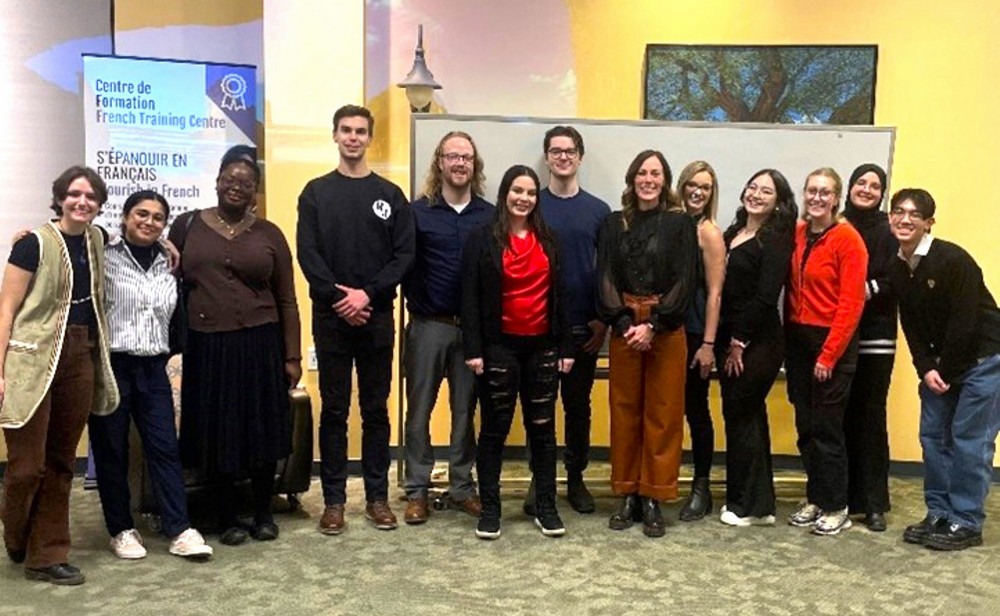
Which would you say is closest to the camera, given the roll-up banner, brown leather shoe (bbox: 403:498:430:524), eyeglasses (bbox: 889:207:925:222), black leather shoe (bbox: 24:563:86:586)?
black leather shoe (bbox: 24:563:86:586)

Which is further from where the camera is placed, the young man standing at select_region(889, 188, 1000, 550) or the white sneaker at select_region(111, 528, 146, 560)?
the young man standing at select_region(889, 188, 1000, 550)

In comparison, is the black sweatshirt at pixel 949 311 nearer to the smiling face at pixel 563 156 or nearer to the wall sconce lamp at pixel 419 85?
the smiling face at pixel 563 156

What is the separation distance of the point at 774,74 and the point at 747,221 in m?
1.21

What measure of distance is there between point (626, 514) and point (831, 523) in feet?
2.79

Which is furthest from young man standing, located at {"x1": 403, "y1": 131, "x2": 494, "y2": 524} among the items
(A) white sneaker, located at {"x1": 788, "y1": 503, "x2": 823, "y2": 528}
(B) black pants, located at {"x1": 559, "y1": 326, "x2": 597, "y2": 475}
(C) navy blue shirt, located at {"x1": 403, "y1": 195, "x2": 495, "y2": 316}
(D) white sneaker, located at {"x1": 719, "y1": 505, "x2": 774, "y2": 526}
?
(A) white sneaker, located at {"x1": 788, "y1": 503, "x2": 823, "y2": 528}

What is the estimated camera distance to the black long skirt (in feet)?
10.4

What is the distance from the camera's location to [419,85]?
164 inches

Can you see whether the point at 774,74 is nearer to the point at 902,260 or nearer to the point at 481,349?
the point at 902,260

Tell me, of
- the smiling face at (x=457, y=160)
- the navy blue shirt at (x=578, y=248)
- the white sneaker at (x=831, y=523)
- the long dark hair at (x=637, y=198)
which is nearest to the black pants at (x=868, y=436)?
the white sneaker at (x=831, y=523)

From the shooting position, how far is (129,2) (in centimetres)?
414

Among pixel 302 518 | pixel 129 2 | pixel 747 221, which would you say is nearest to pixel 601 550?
pixel 302 518

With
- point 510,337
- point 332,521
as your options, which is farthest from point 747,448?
point 332,521

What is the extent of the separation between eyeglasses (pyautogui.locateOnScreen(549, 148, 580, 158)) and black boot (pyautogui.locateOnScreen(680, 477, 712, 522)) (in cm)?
154

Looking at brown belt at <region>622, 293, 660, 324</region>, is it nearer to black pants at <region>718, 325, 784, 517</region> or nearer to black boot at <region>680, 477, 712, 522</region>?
black pants at <region>718, 325, 784, 517</region>
